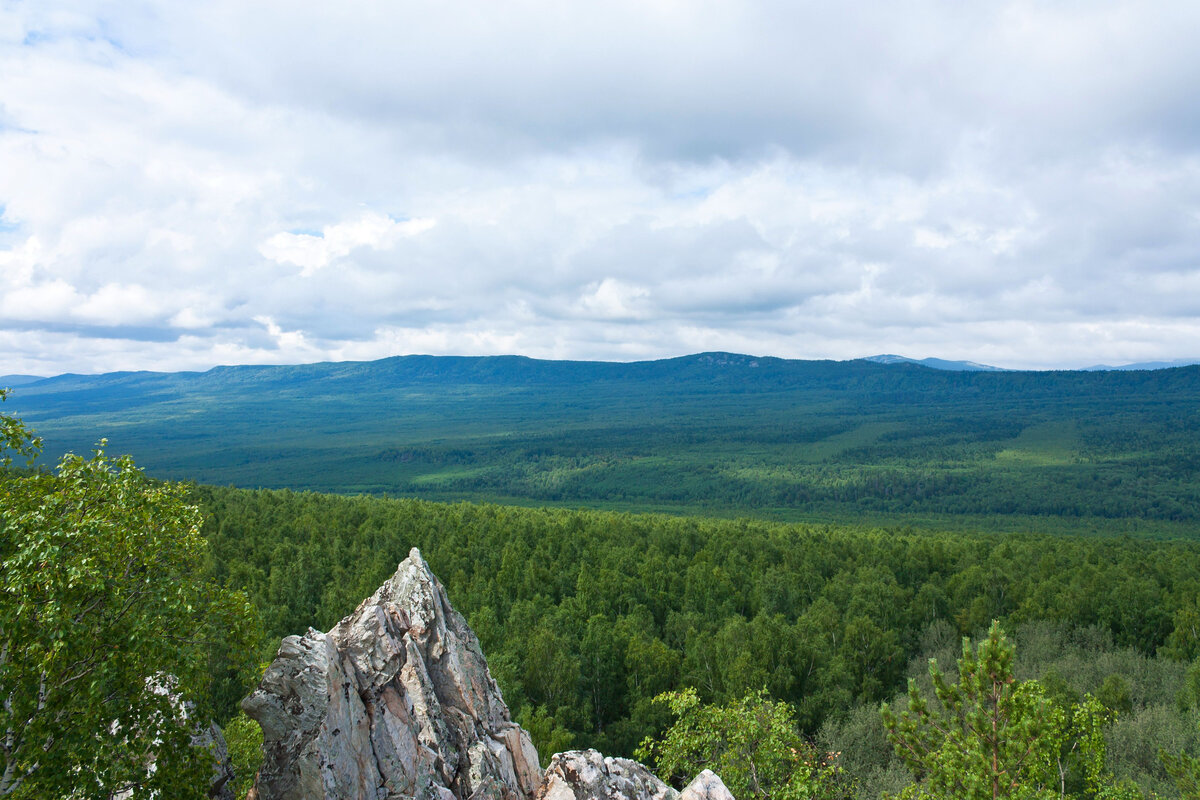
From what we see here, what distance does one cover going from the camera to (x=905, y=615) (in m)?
63.1

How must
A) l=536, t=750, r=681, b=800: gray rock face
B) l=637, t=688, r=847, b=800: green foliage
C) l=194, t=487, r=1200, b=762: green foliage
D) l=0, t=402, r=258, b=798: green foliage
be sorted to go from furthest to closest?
l=194, t=487, r=1200, b=762: green foliage, l=637, t=688, r=847, b=800: green foliage, l=536, t=750, r=681, b=800: gray rock face, l=0, t=402, r=258, b=798: green foliage

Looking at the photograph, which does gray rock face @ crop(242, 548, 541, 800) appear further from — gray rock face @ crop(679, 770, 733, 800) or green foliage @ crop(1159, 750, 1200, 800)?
green foliage @ crop(1159, 750, 1200, 800)

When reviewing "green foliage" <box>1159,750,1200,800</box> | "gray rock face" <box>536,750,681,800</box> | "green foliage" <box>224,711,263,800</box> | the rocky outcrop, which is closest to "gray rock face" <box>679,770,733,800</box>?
the rocky outcrop

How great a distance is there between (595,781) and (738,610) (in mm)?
55714

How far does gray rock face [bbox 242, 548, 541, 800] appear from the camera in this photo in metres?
13.4

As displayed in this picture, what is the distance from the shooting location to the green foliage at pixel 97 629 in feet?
33.3

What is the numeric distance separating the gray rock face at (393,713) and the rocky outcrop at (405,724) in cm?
3

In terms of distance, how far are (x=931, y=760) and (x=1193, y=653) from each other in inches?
2212

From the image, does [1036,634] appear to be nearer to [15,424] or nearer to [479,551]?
[479,551]

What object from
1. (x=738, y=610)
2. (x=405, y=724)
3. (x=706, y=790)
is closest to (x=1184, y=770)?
(x=706, y=790)

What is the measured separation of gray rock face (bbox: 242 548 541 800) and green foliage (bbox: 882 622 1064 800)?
10810 mm

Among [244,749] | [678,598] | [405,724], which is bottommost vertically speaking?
[678,598]

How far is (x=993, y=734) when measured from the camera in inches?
639

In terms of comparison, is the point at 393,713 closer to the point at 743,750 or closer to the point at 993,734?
the point at 993,734
